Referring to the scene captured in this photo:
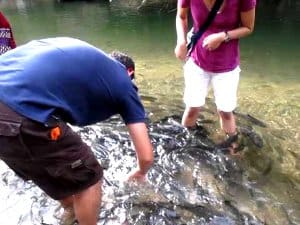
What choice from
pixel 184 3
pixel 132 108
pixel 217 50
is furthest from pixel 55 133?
pixel 184 3

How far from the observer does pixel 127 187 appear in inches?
130

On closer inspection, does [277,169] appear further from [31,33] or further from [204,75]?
[31,33]

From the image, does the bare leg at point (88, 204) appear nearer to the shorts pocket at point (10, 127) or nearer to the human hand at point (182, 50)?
the shorts pocket at point (10, 127)

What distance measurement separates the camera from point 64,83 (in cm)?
217

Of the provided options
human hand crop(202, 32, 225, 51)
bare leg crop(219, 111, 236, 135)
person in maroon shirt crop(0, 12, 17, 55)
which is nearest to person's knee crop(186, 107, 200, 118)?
bare leg crop(219, 111, 236, 135)

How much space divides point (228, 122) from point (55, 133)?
2269 mm

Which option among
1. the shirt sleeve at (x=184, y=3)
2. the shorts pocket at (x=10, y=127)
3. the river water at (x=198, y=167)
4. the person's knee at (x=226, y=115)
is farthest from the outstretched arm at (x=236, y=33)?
the shorts pocket at (x=10, y=127)

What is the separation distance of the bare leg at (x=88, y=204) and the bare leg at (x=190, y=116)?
6.22ft

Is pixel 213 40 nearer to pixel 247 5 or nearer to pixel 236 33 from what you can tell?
pixel 236 33

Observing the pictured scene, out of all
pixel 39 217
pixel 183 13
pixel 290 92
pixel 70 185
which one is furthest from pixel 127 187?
pixel 290 92

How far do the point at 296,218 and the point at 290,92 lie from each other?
354 centimetres

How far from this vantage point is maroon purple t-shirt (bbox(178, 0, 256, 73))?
3500 millimetres

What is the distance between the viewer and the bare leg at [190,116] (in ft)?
13.8

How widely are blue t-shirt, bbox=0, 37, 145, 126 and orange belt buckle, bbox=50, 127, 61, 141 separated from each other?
3.0 inches
